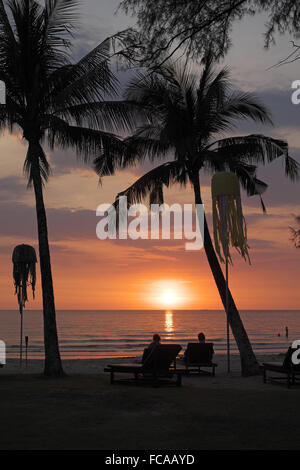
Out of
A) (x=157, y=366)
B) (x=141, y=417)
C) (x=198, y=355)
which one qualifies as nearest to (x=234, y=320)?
(x=198, y=355)

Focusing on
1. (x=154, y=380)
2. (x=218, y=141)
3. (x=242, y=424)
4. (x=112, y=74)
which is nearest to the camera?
(x=242, y=424)

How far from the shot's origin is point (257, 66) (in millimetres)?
8211

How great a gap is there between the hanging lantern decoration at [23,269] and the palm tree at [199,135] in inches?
138

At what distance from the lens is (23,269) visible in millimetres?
16984

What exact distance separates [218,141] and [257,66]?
915cm

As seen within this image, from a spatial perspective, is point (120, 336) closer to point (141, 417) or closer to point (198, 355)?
point (198, 355)

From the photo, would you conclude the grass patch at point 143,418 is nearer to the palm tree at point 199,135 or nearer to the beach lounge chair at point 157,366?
the beach lounge chair at point 157,366

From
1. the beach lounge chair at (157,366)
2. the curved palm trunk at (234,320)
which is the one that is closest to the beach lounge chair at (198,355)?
the curved palm trunk at (234,320)

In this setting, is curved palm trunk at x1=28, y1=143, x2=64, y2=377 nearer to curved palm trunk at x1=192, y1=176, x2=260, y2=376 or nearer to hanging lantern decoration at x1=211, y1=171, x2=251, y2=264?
hanging lantern decoration at x1=211, y1=171, x2=251, y2=264

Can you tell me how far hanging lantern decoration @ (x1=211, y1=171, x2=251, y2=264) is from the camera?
36.5 ft

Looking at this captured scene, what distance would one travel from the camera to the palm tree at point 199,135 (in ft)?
55.6
